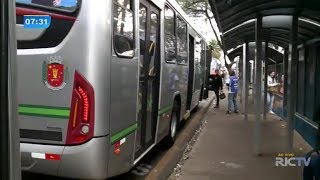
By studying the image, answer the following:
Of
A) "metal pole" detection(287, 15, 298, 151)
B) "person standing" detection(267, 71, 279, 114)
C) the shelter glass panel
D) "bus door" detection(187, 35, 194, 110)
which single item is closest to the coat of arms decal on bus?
"metal pole" detection(287, 15, 298, 151)

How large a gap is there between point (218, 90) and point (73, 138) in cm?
1527

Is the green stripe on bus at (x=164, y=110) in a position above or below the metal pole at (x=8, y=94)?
below

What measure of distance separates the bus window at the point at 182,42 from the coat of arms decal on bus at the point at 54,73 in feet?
16.7

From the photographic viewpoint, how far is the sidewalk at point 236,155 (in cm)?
711

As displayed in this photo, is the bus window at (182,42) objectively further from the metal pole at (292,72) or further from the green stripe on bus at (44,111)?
the green stripe on bus at (44,111)

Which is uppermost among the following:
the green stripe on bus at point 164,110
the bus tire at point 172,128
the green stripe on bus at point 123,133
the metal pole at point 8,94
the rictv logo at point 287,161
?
the metal pole at point 8,94

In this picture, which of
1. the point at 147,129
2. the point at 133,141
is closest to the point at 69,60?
the point at 133,141

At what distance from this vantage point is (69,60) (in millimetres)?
4738

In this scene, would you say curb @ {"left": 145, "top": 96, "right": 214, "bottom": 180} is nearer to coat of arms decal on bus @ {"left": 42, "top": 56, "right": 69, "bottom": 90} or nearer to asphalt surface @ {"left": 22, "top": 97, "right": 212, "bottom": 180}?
asphalt surface @ {"left": 22, "top": 97, "right": 212, "bottom": 180}

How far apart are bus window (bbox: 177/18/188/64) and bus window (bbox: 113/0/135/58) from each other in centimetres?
406

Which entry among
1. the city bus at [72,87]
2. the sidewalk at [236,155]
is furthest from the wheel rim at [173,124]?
the city bus at [72,87]

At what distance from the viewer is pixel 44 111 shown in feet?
15.9

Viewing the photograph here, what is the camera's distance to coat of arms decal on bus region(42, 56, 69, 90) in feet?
15.6
